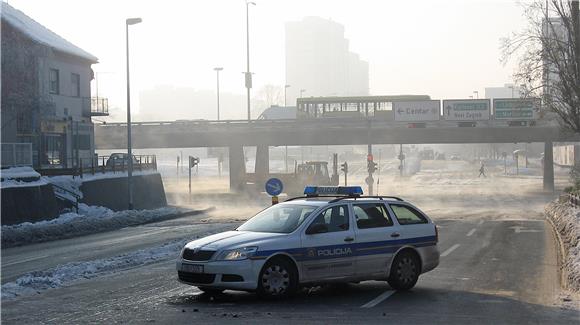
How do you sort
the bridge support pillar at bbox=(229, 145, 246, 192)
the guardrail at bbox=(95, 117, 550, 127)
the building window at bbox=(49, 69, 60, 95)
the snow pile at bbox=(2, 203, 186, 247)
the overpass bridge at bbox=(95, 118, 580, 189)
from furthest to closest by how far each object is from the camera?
the bridge support pillar at bbox=(229, 145, 246, 192) → the overpass bridge at bbox=(95, 118, 580, 189) → the guardrail at bbox=(95, 117, 550, 127) → the building window at bbox=(49, 69, 60, 95) → the snow pile at bbox=(2, 203, 186, 247)

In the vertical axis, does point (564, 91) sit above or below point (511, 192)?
above

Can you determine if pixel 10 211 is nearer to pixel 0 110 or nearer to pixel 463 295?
pixel 0 110

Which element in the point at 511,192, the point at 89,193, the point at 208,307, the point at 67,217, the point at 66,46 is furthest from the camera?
the point at 511,192

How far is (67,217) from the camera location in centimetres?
3425

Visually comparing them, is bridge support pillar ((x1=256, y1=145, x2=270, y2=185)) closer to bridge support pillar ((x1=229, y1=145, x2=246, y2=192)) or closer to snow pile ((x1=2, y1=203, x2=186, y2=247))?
bridge support pillar ((x1=229, y1=145, x2=246, y2=192))

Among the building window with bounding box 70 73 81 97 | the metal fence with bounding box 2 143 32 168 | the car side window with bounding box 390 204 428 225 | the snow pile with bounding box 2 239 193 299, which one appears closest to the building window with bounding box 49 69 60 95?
the building window with bounding box 70 73 81 97

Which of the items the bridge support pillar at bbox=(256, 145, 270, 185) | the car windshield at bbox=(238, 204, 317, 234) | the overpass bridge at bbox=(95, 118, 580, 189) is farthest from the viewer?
the bridge support pillar at bbox=(256, 145, 270, 185)

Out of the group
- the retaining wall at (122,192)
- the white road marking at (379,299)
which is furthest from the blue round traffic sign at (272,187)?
the retaining wall at (122,192)

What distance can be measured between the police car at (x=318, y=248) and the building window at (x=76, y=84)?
129 ft

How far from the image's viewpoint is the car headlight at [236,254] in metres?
11.7

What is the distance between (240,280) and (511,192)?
5800 cm

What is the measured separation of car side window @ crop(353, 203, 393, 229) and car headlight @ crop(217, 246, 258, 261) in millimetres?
2092

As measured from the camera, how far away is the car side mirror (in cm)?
1238

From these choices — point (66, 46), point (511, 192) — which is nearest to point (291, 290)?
point (66, 46)
